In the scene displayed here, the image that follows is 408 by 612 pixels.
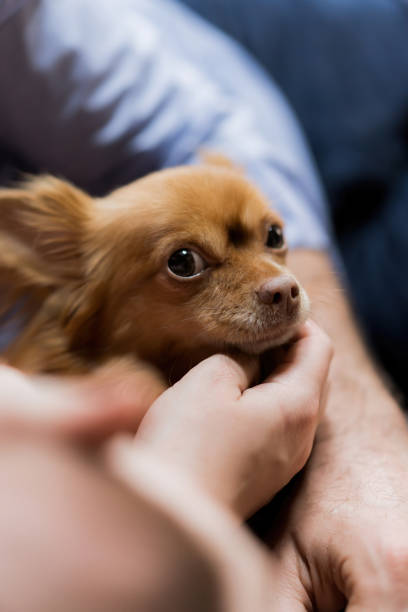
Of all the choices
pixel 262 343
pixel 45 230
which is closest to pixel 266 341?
pixel 262 343

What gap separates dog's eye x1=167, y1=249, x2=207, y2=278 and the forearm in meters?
0.37

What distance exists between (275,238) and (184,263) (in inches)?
10.2

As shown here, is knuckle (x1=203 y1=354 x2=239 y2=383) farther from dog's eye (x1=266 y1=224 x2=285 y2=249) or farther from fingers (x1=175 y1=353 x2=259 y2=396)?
dog's eye (x1=266 y1=224 x2=285 y2=249)

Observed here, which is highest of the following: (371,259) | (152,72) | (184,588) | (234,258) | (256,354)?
(152,72)


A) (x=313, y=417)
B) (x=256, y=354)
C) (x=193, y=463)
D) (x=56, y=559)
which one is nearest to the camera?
(x=56, y=559)

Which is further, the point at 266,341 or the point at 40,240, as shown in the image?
the point at 40,240

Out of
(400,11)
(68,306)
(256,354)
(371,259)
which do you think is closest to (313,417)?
(256,354)

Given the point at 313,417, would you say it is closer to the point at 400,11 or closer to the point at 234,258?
the point at 234,258

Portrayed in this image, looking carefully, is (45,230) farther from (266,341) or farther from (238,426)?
(238,426)

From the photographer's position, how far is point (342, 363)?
1.51 metres

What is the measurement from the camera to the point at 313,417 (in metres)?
1.01

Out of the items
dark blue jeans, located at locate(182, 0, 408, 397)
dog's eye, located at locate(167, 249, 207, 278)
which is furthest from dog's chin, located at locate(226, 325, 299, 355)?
dark blue jeans, located at locate(182, 0, 408, 397)

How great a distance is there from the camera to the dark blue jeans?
214 centimetres

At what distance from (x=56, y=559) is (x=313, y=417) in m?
0.77
